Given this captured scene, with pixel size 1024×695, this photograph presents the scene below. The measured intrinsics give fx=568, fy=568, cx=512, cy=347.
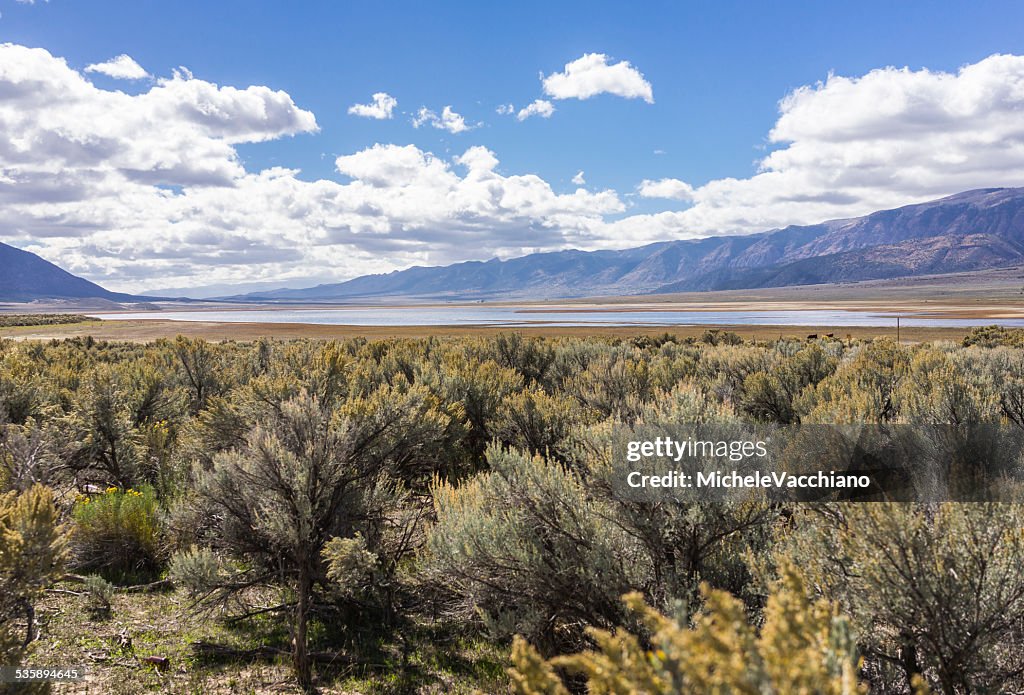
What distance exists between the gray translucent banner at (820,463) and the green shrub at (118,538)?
596 cm

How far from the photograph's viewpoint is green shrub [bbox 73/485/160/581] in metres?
6.89

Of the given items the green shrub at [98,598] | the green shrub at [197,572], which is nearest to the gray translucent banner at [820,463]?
the green shrub at [197,572]

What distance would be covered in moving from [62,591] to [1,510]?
9.77 ft

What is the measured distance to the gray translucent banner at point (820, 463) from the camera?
4.67 m

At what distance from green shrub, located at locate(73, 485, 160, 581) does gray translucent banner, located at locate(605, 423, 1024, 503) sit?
19.5ft

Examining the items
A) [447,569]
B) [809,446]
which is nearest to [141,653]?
[447,569]

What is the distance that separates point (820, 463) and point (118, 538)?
28.1ft

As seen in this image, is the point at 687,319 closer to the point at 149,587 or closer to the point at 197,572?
the point at 149,587

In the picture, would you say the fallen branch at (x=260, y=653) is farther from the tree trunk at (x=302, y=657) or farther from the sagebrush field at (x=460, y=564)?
the tree trunk at (x=302, y=657)

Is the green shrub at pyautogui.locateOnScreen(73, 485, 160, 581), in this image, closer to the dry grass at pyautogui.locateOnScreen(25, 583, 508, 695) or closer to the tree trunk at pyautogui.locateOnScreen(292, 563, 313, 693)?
the dry grass at pyautogui.locateOnScreen(25, 583, 508, 695)

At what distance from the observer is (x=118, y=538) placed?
7043mm

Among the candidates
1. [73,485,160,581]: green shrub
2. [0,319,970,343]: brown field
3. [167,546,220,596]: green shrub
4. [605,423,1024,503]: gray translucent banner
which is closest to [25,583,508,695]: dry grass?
[167,546,220,596]: green shrub

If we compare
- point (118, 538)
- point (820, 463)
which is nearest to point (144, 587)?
point (118, 538)

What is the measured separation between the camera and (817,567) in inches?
145
